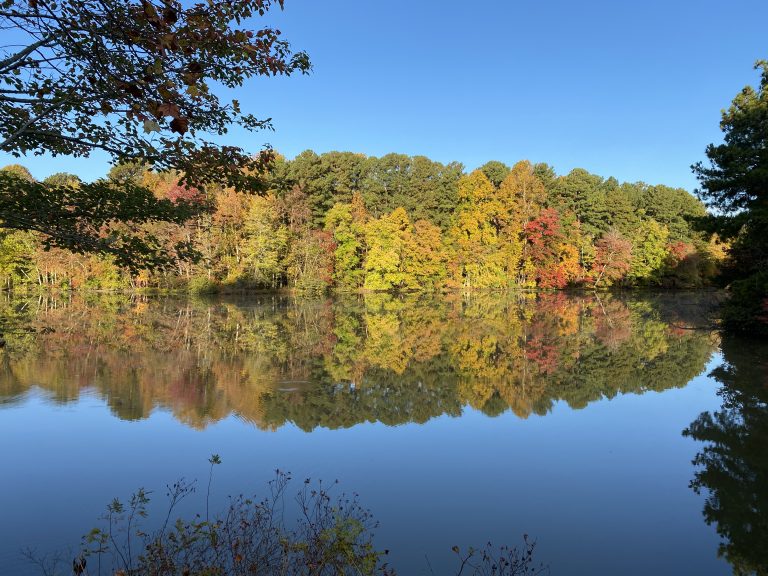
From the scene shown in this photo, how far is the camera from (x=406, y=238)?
4044 cm

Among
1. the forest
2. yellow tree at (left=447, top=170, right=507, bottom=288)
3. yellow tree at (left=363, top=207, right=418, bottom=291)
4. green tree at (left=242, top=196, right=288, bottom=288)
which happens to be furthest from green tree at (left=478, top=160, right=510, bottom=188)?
green tree at (left=242, top=196, right=288, bottom=288)

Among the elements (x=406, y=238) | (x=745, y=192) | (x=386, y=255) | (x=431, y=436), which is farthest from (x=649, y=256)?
(x=431, y=436)

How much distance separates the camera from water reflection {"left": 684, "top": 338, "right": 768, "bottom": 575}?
450 cm

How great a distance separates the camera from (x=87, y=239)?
16.9 ft

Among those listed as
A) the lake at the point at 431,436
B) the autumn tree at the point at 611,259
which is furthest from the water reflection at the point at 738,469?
the autumn tree at the point at 611,259

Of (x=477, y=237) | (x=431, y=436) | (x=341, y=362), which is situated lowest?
(x=431, y=436)

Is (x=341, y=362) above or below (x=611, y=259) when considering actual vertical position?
below

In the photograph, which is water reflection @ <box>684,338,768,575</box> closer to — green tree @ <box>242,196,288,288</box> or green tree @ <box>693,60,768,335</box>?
green tree @ <box>693,60,768,335</box>

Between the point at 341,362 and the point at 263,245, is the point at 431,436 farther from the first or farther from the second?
the point at 263,245

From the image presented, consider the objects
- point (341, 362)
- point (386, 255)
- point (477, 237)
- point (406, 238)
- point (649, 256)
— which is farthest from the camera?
point (649, 256)

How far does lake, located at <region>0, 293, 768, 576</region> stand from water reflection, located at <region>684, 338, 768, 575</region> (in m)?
0.03

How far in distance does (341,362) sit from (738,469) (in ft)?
27.8

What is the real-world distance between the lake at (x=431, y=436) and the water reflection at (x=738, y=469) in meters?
0.03

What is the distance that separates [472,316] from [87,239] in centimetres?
1958
